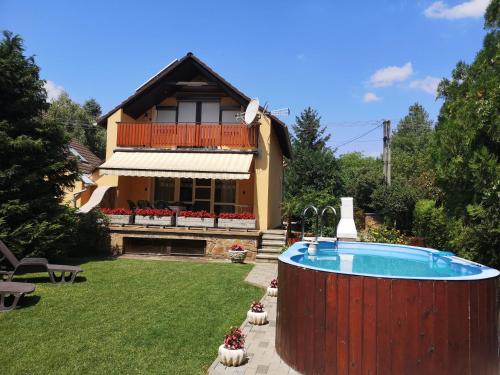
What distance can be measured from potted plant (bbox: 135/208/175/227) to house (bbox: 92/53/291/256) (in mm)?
333

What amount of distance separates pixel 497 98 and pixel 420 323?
6661 millimetres

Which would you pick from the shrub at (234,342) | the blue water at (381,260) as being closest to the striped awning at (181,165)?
the blue water at (381,260)

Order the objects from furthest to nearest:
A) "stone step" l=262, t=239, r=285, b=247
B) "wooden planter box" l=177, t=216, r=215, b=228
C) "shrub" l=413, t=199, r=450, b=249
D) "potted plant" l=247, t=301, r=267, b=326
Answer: "wooden planter box" l=177, t=216, r=215, b=228, "stone step" l=262, t=239, r=285, b=247, "shrub" l=413, t=199, r=450, b=249, "potted plant" l=247, t=301, r=267, b=326

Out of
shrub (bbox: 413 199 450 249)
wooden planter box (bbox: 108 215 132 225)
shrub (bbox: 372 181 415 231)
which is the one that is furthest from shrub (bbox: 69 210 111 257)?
shrub (bbox: 372 181 415 231)

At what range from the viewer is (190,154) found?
776 inches

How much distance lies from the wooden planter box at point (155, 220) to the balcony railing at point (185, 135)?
4.46 meters

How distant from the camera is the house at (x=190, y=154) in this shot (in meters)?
17.7

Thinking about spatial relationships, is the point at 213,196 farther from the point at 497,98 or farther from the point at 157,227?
the point at 497,98

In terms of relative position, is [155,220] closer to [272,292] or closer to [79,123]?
[272,292]

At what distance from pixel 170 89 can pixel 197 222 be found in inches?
350

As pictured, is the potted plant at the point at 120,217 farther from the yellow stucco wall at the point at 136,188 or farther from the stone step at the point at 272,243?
the stone step at the point at 272,243

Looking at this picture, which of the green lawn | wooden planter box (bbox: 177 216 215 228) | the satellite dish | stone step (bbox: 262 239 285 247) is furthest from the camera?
the satellite dish

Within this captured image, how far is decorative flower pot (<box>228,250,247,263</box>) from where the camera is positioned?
1617cm

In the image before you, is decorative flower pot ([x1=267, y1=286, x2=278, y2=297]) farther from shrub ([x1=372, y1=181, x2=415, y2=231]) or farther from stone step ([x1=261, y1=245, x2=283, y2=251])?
shrub ([x1=372, y1=181, x2=415, y2=231])
